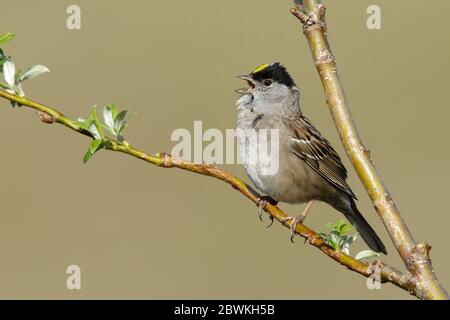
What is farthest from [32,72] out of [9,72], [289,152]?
[289,152]

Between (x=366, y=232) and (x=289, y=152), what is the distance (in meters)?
0.75

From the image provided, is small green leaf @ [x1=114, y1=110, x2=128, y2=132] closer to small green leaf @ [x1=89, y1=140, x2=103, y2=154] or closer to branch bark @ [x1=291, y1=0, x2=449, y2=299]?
small green leaf @ [x1=89, y1=140, x2=103, y2=154]

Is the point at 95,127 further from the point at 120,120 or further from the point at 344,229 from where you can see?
the point at 344,229

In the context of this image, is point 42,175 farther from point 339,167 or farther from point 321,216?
point 339,167

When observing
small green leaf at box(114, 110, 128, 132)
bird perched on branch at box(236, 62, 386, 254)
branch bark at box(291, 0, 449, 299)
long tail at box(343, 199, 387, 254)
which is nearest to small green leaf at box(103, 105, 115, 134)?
small green leaf at box(114, 110, 128, 132)

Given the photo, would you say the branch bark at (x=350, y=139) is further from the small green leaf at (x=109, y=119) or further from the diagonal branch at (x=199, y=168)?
the small green leaf at (x=109, y=119)

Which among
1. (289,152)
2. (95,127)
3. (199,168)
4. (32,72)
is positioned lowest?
(199,168)

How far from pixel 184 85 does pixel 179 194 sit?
2.10m

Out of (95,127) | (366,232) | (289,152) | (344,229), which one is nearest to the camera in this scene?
(95,127)

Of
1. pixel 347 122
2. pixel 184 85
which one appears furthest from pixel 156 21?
pixel 347 122

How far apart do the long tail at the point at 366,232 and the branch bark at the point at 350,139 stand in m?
2.38

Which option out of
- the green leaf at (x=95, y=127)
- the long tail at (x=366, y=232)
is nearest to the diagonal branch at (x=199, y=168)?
the green leaf at (x=95, y=127)

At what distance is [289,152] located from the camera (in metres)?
4.92

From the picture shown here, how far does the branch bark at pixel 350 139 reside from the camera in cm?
189
